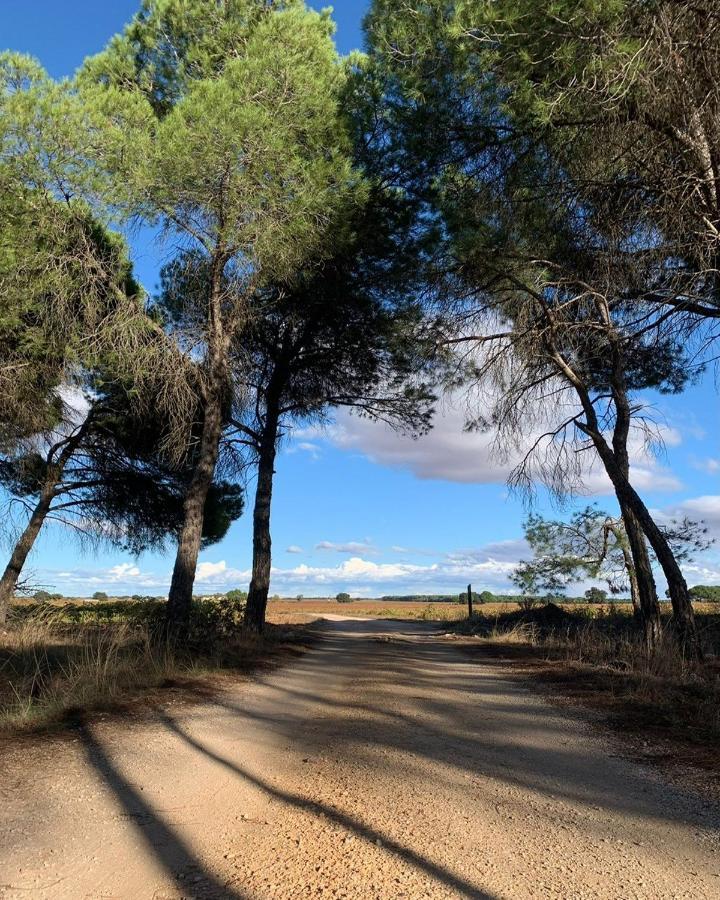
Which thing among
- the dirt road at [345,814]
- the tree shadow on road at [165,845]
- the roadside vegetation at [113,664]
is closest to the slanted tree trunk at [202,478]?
the roadside vegetation at [113,664]

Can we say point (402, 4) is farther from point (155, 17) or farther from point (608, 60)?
point (155, 17)

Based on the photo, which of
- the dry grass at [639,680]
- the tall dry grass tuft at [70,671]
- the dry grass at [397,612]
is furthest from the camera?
the dry grass at [397,612]

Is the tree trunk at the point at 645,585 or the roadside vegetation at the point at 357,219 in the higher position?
the roadside vegetation at the point at 357,219

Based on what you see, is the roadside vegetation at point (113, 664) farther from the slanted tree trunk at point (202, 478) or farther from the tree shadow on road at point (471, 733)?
the tree shadow on road at point (471, 733)

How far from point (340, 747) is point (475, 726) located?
1410 millimetres

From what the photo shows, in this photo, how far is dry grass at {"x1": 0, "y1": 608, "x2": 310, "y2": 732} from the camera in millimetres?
5790

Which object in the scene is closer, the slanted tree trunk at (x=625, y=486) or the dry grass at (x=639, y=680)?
the dry grass at (x=639, y=680)

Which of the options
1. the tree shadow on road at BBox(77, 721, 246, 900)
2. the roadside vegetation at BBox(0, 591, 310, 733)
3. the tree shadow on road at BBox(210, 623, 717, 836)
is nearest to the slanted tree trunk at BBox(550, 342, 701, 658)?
the tree shadow on road at BBox(210, 623, 717, 836)

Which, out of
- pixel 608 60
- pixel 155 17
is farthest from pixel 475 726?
pixel 155 17

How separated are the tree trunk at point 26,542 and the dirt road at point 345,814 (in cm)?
1127

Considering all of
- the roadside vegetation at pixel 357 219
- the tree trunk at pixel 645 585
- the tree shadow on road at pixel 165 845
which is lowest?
the tree shadow on road at pixel 165 845

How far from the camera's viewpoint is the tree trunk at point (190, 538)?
33.0ft

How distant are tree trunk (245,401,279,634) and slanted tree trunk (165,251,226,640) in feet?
13.3

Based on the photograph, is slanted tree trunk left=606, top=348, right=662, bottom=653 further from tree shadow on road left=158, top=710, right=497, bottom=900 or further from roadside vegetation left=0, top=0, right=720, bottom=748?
tree shadow on road left=158, top=710, right=497, bottom=900
